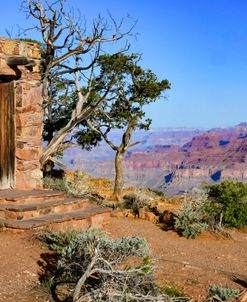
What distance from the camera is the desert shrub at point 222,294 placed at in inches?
260

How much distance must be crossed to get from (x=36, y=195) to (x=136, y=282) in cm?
496

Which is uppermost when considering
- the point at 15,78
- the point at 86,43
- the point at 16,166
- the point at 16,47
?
the point at 86,43

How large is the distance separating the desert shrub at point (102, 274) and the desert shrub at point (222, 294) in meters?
0.98

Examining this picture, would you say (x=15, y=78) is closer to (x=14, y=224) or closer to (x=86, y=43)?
(x=14, y=224)

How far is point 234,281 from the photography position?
7926 millimetres

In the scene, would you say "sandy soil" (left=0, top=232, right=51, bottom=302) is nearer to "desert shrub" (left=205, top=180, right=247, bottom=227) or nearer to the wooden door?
the wooden door

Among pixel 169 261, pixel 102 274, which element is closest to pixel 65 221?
pixel 169 261

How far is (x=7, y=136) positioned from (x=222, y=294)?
6.91 m

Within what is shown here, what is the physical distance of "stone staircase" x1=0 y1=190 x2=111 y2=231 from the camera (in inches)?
356

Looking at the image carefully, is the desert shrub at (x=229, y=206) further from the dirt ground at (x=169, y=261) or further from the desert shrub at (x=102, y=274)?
the desert shrub at (x=102, y=274)

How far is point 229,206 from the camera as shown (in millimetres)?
13531

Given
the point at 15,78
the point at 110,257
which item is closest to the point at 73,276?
the point at 110,257

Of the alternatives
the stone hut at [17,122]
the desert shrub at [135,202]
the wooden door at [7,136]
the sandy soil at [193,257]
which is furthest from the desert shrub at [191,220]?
the wooden door at [7,136]

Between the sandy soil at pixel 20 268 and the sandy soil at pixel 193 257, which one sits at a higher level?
the sandy soil at pixel 20 268
